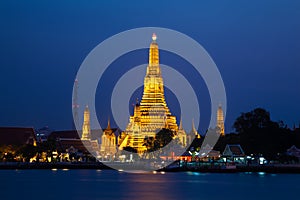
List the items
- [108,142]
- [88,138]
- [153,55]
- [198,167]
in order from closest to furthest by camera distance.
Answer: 1. [198,167]
2. [153,55]
3. [108,142]
4. [88,138]

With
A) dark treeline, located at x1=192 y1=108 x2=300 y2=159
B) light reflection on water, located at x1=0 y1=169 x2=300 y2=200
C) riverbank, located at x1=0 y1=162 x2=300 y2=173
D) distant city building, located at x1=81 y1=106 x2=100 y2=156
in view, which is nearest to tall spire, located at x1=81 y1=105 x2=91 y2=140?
distant city building, located at x1=81 y1=106 x2=100 y2=156

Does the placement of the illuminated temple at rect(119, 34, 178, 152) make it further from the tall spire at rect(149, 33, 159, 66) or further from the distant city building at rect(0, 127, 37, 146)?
the distant city building at rect(0, 127, 37, 146)

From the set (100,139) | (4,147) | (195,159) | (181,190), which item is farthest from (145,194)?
(100,139)

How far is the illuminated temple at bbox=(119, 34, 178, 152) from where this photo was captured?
4678 inches

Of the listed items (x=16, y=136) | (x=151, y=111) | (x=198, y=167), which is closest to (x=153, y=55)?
(x=151, y=111)

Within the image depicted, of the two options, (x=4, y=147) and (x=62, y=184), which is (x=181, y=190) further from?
(x=4, y=147)

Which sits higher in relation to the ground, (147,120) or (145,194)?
(147,120)

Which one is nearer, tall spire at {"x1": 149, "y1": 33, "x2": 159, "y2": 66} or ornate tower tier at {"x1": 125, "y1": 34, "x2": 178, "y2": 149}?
ornate tower tier at {"x1": 125, "y1": 34, "x2": 178, "y2": 149}

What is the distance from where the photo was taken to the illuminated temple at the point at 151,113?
390 feet

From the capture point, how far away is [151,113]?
11969 cm

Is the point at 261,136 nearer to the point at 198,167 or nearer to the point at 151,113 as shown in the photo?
the point at 198,167

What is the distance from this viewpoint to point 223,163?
307 feet

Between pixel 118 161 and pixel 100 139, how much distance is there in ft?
67.2

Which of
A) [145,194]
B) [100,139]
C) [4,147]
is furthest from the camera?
[100,139]
